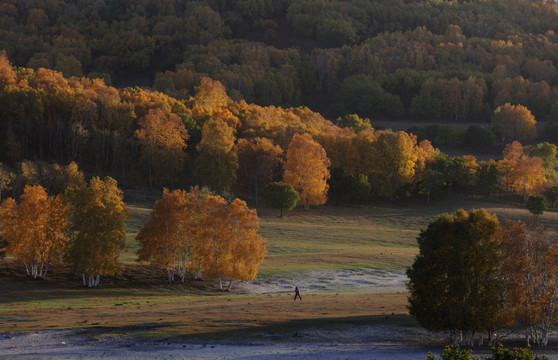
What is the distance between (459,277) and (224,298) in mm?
25942

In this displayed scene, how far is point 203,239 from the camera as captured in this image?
229 feet

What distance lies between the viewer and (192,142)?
139750 mm

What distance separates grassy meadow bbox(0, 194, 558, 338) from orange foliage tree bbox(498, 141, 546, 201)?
70.4ft

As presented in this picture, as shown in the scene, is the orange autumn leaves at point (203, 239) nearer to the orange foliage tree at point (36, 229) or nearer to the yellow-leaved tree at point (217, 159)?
the orange foliage tree at point (36, 229)

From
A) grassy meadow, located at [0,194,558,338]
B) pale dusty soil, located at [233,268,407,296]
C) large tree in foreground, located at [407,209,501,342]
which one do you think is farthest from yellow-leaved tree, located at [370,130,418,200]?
large tree in foreground, located at [407,209,501,342]

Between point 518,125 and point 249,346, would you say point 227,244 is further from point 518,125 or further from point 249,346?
point 518,125

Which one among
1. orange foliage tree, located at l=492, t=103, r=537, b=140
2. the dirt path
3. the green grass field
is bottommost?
the dirt path

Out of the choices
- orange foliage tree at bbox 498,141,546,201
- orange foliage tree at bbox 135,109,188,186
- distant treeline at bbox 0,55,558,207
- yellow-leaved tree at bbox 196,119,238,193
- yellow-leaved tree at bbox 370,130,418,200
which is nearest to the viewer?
yellow-leaved tree at bbox 196,119,238,193

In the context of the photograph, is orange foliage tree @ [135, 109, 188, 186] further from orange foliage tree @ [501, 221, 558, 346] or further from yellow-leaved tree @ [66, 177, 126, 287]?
orange foliage tree @ [501, 221, 558, 346]

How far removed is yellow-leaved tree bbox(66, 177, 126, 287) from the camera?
2640 inches

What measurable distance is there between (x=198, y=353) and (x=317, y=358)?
6746 millimetres

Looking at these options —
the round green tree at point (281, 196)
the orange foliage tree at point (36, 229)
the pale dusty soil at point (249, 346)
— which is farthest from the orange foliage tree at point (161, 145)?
the pale dusty soil at point (249, 346)

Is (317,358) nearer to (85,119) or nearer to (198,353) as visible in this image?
(198,353)

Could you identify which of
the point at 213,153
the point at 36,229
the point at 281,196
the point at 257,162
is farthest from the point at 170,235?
the point at 257,162
